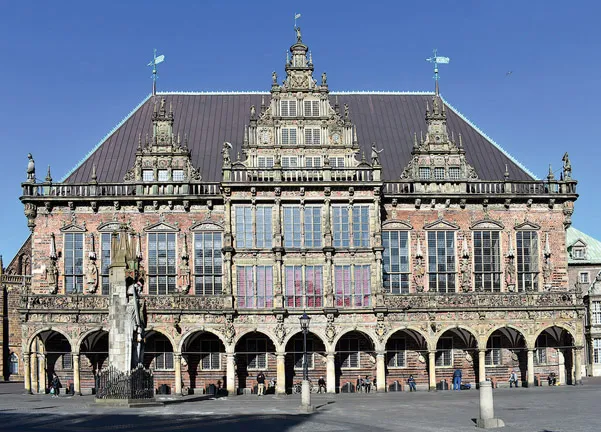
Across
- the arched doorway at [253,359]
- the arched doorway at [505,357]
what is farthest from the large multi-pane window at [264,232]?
the arched doorway at [505,357]

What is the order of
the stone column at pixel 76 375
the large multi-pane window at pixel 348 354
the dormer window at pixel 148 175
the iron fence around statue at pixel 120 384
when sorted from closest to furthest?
the iron fence around statue at pixel 120 384 → the stone column at pixel 76 375 → the large multi-pane window at pixel 348 354 → the dormer window at pixel 148 175

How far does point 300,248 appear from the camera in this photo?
5069cm

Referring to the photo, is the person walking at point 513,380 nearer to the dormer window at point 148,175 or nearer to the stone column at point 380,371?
the stone column at point 380,371

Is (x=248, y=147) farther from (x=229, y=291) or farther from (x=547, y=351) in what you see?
(x=547, y=351)

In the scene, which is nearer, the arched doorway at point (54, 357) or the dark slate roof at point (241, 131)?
the arched doorway at point (54, 357)

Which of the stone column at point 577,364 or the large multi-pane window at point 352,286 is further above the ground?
the large multi-pane window at point 352,286

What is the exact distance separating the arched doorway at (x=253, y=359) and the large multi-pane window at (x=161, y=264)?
5068mm

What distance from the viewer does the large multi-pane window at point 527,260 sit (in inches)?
2114

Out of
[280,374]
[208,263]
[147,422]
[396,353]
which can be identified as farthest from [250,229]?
[147,422]

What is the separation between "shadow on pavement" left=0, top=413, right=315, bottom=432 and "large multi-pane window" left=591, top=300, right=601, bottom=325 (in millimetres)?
46356

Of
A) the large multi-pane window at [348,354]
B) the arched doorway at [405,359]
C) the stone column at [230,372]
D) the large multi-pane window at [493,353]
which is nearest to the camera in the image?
the stone column at [230,372]

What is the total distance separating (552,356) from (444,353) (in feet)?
20.9

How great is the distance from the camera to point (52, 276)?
5212 cm

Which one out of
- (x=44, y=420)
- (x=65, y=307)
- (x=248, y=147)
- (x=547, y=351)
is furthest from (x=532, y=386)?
(x=44, y=420)
